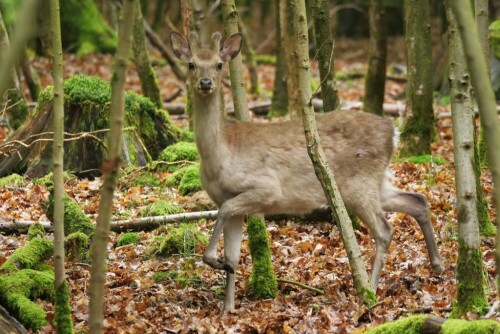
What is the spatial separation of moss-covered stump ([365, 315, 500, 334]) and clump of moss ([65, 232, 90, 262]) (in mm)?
3948

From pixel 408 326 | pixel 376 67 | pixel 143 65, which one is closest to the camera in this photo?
pixel 408 326

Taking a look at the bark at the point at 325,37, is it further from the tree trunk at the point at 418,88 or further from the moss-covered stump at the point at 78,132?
the moss-covered stump at the point at 78,132

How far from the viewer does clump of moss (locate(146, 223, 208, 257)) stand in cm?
889

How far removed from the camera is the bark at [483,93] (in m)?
3.60

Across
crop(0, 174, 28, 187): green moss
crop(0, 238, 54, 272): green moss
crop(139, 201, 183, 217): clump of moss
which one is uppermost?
crop(0, 174, 28, 187): green moss

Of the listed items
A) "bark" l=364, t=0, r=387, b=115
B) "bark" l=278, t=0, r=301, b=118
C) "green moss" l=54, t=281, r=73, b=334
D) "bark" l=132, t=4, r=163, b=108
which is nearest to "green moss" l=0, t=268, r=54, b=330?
"green moss" l=54, t=281, r=73, b=334

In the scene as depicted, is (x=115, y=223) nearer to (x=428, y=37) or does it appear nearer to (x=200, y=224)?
(x=200, y=224)

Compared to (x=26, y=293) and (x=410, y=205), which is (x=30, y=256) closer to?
(x=26, y=293)

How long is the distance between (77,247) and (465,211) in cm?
440

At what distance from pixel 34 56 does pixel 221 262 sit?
18437 mm

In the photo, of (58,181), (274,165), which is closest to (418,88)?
(274,165)

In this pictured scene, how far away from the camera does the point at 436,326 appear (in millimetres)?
5293

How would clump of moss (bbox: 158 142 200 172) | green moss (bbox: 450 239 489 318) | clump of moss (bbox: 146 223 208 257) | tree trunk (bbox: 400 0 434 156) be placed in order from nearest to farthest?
green moss (bbox: 450 239 489 318)
clump of moss (bbox: 146 223 208 257)
clump of moss (bbox: 158 142 200 172)
tree trunk (bbox: 400 0 434 156)

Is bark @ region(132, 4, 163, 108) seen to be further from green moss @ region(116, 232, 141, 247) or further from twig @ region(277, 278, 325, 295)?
twig @ region(277, 278, 325, 295)
